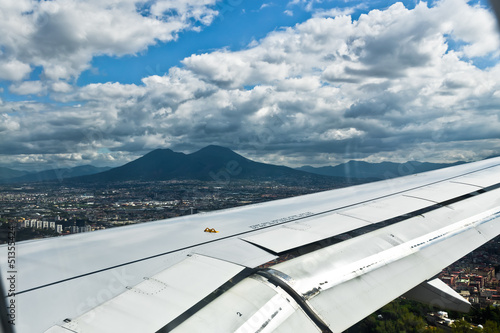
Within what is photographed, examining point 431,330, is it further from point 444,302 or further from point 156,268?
point 156,268

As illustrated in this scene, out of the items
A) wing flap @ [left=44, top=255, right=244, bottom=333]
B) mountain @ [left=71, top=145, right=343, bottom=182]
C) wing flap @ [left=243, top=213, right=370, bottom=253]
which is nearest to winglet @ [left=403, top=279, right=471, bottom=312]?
wing flap @ [left=243, top=213, right=370, bottom=253]

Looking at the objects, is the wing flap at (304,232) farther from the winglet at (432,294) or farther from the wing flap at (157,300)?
the winglet at (432,294)

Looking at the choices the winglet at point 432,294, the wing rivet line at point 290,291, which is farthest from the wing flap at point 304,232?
the winglet at point 432,294

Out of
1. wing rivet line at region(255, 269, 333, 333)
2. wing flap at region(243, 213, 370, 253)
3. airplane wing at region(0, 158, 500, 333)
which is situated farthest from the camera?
wing flap at region(243, 213, 370, 253)

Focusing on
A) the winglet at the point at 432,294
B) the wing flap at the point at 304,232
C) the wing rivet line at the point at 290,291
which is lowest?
the winglet at the point at 432,294

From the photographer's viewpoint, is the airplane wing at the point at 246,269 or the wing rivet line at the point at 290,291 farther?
the wing rivet line at the point at 290,291

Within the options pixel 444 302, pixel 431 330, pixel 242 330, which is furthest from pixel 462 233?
pixel 431 330

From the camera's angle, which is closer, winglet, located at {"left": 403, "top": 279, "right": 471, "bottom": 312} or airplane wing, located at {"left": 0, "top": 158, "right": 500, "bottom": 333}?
airplane wing, located at {"left": 0, "top": 158, "right": 500, "bottom": 333}

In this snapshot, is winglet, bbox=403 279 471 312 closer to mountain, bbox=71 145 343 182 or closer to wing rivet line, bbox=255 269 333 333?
wing rivet line, bbox=255 269 333 333

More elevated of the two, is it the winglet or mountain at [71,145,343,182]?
mountain at [71,145,343,182]
